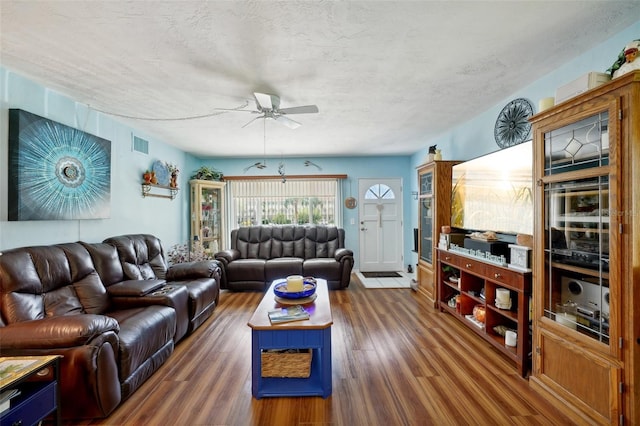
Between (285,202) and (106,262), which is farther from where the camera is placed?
(285,202)

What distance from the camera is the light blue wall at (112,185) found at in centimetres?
212

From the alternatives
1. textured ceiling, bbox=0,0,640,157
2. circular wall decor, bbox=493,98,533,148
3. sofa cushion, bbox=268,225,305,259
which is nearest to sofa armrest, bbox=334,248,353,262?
sofa cushion, bbox=268,225,305,259

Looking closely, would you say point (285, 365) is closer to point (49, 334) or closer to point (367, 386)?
point (367, 386)

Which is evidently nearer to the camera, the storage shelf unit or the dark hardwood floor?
the dark hardwood floor

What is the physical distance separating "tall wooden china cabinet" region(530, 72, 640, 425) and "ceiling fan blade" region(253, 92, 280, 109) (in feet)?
6.89

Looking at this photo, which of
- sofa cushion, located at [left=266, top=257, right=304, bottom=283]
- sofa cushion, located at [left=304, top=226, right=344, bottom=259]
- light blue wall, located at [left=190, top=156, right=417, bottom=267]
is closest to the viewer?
sofa cushion, located at [left=266, top=257, right=304, bottom=283]

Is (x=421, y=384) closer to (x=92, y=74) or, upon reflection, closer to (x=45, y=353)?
(x=45, y=353)

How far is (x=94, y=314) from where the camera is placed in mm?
2074

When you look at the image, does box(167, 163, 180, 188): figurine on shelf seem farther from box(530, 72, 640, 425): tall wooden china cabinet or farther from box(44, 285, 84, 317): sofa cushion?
box(530, 72, 640, 425): tall wooden china cabinet

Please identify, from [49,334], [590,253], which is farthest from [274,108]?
[590,253]

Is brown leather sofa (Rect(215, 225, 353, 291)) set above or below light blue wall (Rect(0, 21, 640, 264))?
below

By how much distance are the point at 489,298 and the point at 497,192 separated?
105 cm

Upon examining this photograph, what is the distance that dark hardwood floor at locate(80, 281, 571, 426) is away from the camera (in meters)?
1.70

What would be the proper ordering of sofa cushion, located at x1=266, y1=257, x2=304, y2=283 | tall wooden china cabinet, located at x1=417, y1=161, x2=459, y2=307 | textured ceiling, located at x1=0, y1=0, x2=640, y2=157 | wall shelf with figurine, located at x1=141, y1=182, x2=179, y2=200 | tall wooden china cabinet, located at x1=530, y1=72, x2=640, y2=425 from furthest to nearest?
sofa cushion, located at x1=266, y1=257, x2=304, y2=283 → wall shelf with figurine, located at x1=141, y1=182, x2=179, y2=200 → tall wooden china cabinet, located at x1=417, y1=161, x2=459, y2=307 → textured ceiling, located at x1=0, y1=0, x2=640, y2=157 → tall wooden china cabinet, located at x1=530, y1=72, x2=640, y2=425
